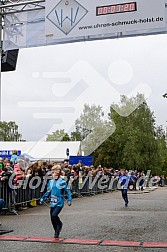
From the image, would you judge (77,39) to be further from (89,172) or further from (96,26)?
(89,172)

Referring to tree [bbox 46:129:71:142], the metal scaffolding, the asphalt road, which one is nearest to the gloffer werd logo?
the metal scaffolding

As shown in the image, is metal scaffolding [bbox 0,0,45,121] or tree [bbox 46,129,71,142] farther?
tree [bbox 46,129,71,142]

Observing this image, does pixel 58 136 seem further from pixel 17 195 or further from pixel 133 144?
pixel 17 195

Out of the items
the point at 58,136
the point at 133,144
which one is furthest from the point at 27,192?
the point at 58,136

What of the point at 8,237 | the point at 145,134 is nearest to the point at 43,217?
the point at 8,237

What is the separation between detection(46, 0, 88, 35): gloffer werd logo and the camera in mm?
Result: 13078

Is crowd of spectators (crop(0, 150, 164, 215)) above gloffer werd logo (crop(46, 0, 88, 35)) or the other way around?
the other way around

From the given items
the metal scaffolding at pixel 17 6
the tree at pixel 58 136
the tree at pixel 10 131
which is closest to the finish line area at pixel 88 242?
the metal scaffolding at pixel 17 6

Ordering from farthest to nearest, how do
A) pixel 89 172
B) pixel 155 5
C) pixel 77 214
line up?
1. pixel 89 172
2. pixel 77 214
3. pixel 155 5

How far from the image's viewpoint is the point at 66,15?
13.3 m

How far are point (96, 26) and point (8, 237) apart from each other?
687 cm

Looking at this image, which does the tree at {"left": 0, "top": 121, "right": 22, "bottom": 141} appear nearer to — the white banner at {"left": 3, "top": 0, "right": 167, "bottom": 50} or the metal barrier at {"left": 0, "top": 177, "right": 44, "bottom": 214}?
the metal barrier at {"left": 0, "top": 177, "right": 44, "bottom": 214}

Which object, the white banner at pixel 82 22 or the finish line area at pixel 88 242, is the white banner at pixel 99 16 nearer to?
the white banner at pixel 82 22

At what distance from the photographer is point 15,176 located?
14.6 metres
